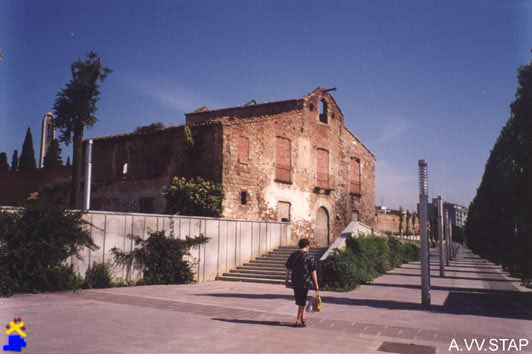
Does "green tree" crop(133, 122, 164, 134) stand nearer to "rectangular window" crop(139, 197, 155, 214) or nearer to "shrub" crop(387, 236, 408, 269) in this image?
"rectangular window" crop(139, 197, 155, 214)

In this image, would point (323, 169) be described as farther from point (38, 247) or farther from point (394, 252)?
point (38, 247)

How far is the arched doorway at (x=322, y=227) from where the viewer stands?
25.9 meters

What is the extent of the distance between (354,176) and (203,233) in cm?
1724

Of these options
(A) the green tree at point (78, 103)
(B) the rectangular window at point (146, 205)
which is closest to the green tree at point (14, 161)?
(A) the green tree at point (78, 103)

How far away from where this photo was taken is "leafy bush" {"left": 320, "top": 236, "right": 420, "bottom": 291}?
1311cm

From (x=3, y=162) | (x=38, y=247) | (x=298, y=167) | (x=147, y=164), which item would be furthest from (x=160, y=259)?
(x=3, y=162)

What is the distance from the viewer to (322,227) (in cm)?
2631

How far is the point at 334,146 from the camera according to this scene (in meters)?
28.2

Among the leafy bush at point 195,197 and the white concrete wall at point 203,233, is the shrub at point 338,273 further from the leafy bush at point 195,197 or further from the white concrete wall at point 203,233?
the leafy bush at point 195,197

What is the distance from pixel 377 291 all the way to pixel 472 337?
239 inches

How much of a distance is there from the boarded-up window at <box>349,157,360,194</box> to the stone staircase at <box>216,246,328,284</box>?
1253 centimetres

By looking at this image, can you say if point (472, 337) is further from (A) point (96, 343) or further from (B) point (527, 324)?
(A) point (96, 343)

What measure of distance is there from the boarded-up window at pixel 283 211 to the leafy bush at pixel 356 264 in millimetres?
5487

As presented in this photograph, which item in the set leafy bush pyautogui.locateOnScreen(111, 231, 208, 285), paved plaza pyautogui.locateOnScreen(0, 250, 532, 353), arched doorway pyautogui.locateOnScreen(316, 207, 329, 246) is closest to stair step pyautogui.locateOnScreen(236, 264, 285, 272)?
leafy bush pyautogui.locateOnScreen(111, 231, 208, 285)
